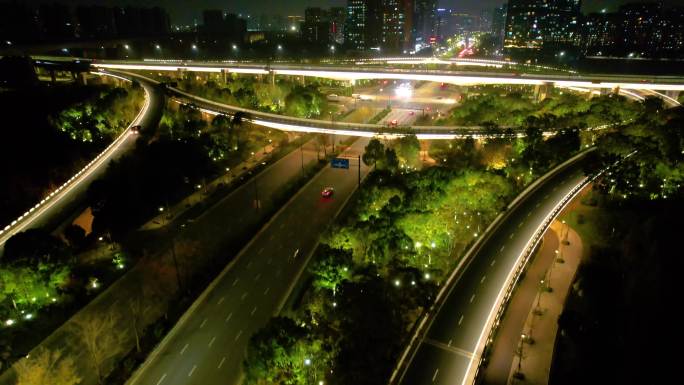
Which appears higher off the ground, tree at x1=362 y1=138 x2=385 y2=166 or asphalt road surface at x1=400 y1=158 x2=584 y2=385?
tree at x1=362 y1=138 x2=385 y2=166

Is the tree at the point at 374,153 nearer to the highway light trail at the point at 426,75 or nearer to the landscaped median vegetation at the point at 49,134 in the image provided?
the landscaped median vegetation at the point at 49,134

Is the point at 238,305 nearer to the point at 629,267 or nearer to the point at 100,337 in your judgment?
the point at 100,337

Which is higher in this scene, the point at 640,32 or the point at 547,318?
the point at 640,32

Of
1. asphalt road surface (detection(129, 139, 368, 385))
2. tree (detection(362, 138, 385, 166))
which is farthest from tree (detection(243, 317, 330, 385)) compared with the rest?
tree (detection(362, 138, 385, 166))

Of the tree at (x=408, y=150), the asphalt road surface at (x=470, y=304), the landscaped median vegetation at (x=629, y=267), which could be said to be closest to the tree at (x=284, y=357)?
the asphalt road surface at (x=470, y=304)

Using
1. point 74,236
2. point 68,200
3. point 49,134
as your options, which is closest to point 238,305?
point 74,236

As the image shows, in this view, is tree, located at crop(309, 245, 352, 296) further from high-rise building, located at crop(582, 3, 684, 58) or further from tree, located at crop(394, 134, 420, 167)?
high-rise building, located at crop(582, 3, 684, 58)
